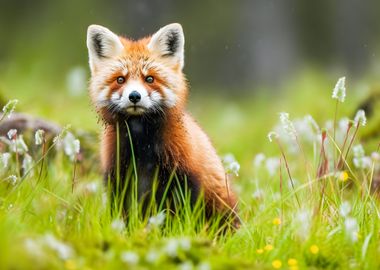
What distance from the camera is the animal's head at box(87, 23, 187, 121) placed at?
573 cm

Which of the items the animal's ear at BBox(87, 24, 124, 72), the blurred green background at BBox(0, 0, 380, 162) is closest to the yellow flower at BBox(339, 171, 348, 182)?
the animal's ear at BBox(87, 24, 124, 72)

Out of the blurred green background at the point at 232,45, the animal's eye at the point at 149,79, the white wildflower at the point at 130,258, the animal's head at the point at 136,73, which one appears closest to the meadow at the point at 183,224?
the white wildflower at the point at 130,258

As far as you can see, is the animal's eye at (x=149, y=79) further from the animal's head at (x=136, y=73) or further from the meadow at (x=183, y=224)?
the meadow at (x=183, y=224)

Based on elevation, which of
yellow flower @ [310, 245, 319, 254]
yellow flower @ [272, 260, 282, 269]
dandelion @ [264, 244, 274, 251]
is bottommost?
yellow flower @ [272, 260, 282, 269]

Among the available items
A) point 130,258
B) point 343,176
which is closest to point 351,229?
point 343,176

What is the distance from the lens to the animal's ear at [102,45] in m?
6.06

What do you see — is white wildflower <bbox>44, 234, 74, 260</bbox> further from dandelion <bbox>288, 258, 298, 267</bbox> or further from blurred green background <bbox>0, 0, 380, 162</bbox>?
blurred green background <bbox>0, 0, 380, 162</bbox>

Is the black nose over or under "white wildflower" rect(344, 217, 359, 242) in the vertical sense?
over

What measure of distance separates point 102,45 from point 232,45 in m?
13.6

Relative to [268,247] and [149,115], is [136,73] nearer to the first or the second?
[149,115]

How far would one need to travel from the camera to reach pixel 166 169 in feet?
19.2

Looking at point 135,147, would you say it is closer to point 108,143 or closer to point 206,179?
point 108,143

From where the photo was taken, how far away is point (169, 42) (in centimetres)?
621

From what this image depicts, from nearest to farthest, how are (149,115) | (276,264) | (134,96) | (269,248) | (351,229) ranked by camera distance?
(276,264) → (351,229) → (269,248) → (134,96) → (149,115)
